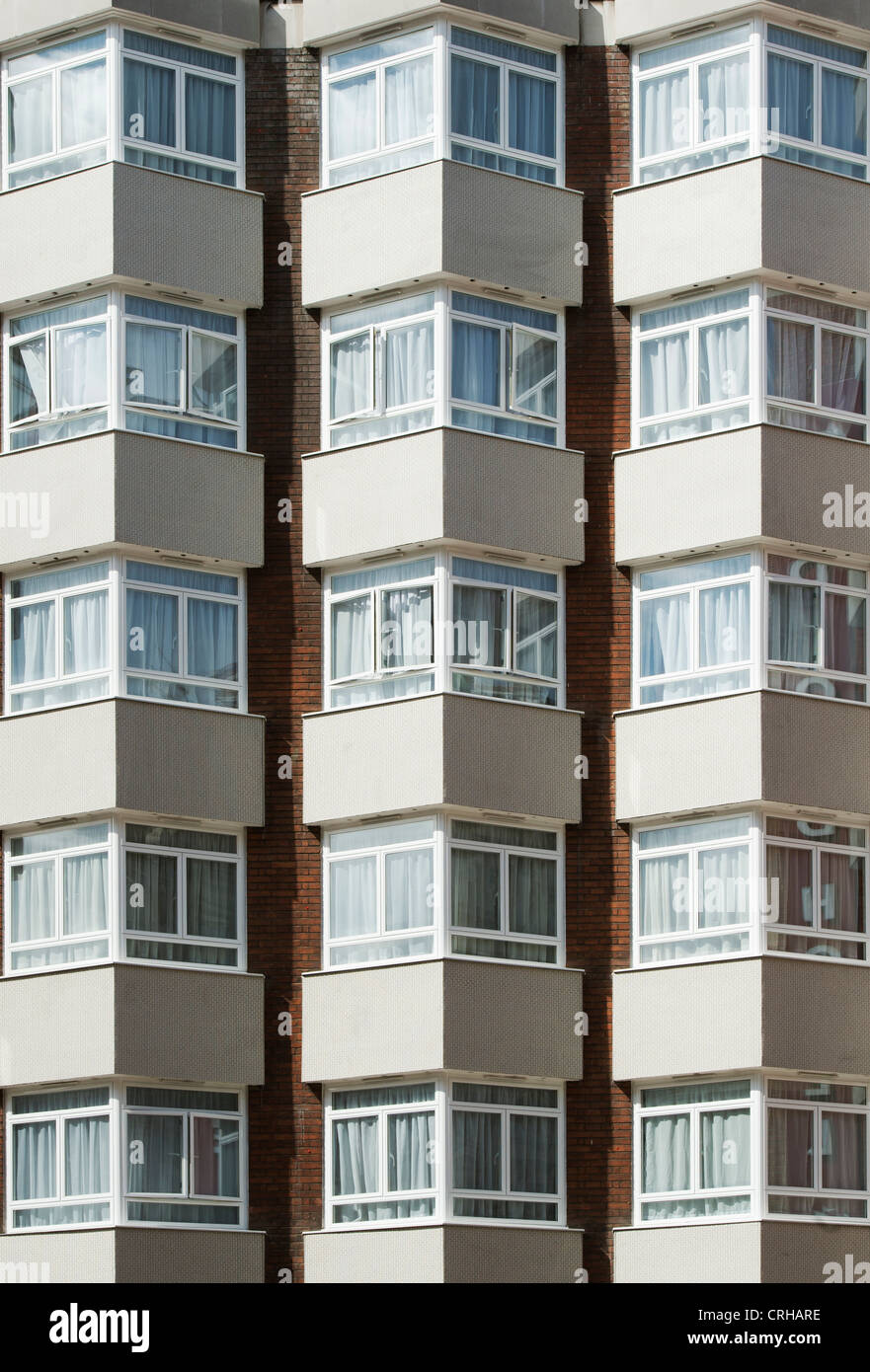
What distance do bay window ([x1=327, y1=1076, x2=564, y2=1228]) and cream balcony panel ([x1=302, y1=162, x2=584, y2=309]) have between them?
9.53m

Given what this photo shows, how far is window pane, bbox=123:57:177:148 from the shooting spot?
3353 cm

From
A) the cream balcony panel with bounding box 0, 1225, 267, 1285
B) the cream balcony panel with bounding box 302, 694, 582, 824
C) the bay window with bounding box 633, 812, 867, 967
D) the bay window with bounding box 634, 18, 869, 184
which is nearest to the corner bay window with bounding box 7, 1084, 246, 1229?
the cream balcony panel with bounding box 0, 1225, 267, 1285

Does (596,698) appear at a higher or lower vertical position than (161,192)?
lower

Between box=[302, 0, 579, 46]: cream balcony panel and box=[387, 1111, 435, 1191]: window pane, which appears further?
box=[302, 0, 579, 46]: cream balcony panel

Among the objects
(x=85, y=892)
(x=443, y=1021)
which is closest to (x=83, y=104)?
(x=85, y=892)

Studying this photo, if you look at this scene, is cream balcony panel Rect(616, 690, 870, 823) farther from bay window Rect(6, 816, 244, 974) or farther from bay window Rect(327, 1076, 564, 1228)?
bay window Rect(6, 816, 244, 974)

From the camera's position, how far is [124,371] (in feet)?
108

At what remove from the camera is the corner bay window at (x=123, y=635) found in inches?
1276

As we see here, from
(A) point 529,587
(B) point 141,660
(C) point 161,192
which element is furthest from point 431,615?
(C) point 161,192

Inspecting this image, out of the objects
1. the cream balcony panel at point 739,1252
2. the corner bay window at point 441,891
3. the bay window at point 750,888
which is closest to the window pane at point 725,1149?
the cream balcony panel at point 739,1252

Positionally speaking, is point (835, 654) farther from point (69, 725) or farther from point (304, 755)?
point (69, 725)

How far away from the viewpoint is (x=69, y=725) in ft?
105

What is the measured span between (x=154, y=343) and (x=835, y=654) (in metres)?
8.90

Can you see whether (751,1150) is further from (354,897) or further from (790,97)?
(790,97)
